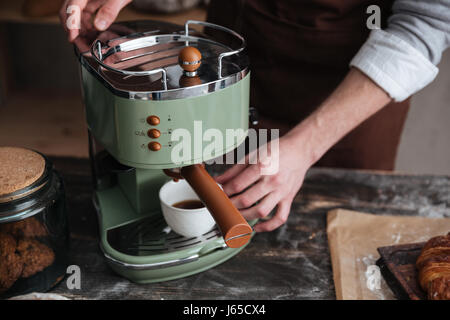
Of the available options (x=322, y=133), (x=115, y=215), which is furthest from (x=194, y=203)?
(x=322, y=133)

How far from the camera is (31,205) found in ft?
2.22

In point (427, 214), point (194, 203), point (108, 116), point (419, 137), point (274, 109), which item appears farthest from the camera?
point (419, 137)

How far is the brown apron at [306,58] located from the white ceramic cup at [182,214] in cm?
41

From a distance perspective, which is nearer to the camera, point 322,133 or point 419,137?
point 322,133

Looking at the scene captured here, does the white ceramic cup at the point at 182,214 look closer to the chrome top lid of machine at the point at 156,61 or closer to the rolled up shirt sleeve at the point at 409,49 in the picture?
the chrome top lid of machine at the point at 156,61

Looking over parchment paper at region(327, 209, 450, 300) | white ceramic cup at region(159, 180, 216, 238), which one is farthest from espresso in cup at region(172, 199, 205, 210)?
parchment paper at region(327, 209, 450, 300)

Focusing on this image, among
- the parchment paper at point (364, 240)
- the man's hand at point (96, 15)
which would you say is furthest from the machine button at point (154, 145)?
the parchment paper at point (364, 240)

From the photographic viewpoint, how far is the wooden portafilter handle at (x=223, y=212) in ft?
1.91

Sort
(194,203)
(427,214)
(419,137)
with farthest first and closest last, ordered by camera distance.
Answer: (419,137) → (427,214) → (194,203)

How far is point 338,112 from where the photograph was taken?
0.86 m

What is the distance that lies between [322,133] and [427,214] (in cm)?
26

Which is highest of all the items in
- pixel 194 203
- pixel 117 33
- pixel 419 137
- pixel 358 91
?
pixel 117 33

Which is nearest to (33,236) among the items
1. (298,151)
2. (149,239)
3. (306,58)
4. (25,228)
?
(25,228)
